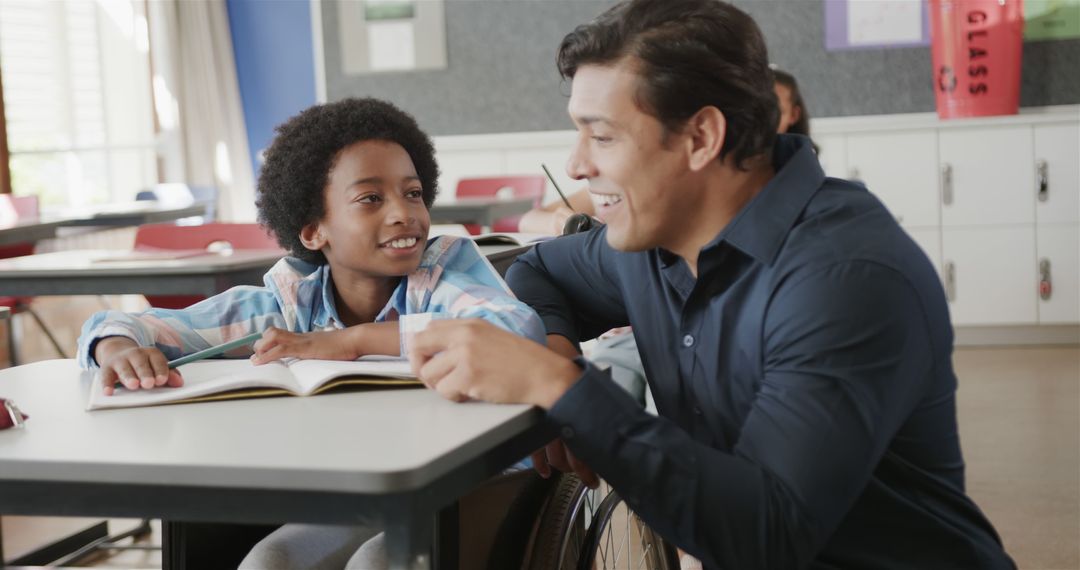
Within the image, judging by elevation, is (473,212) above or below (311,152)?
below

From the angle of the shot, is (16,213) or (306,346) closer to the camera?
(306,346)

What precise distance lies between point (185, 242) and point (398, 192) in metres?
1.54

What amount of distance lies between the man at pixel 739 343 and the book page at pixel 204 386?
0.52 ft

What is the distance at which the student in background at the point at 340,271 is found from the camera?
1297mm

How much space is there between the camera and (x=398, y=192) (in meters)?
1.50

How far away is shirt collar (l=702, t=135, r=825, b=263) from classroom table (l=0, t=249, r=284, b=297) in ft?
4.65

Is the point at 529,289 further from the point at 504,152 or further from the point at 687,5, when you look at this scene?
the point at 504,152

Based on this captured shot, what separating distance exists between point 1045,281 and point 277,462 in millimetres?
4442

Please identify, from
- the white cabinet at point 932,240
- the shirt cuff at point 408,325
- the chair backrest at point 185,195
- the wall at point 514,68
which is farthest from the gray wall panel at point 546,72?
the shirt cuff at point 408,325

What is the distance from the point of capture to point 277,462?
83cm

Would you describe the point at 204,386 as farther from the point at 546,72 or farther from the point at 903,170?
the point at 546,72

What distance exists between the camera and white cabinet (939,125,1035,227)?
4680mm

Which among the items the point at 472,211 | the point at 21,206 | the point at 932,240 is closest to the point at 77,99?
the point at 21,206

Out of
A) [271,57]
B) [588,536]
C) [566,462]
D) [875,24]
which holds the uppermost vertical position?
[271,57]
